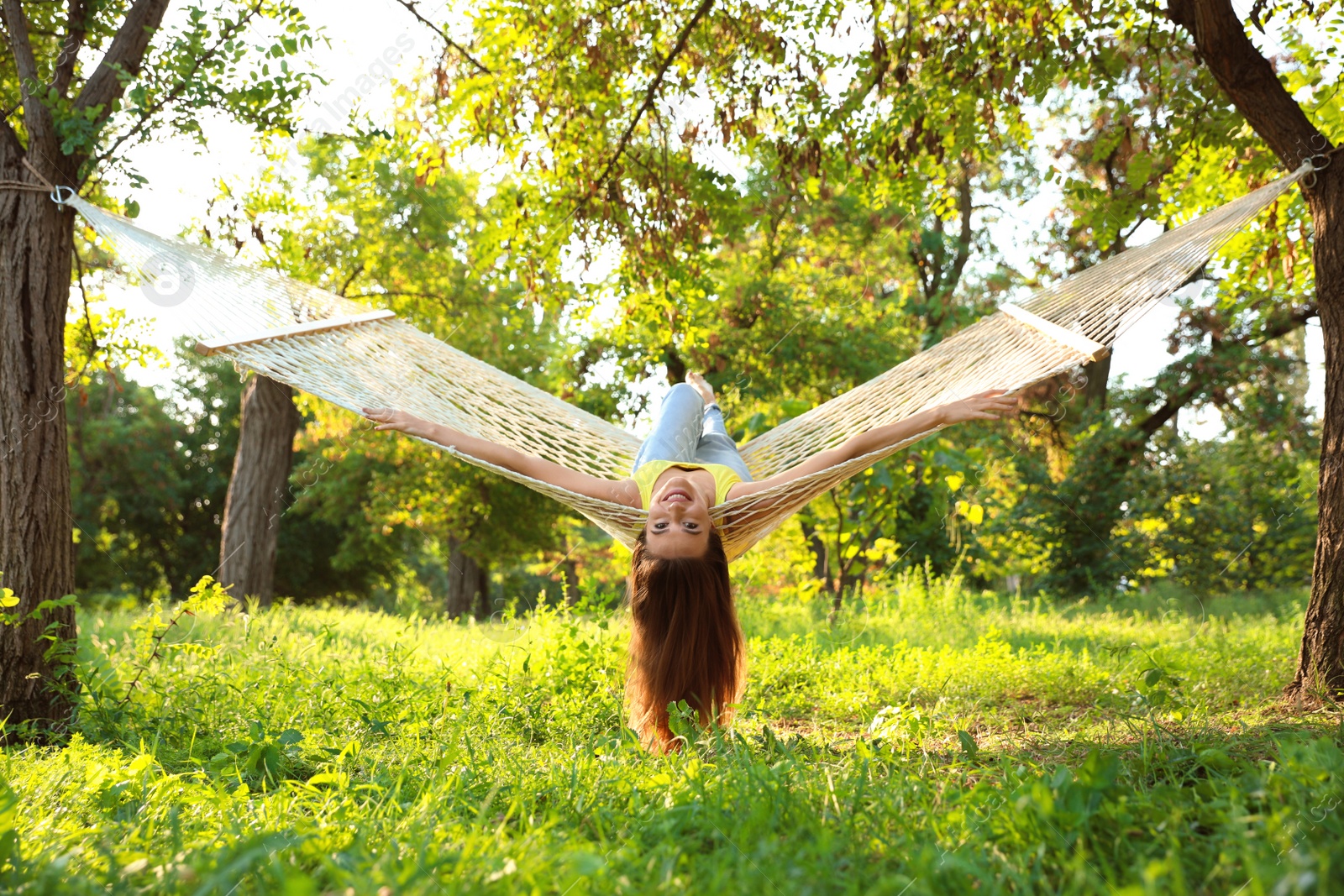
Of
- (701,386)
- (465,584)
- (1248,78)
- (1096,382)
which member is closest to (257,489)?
(701,386)

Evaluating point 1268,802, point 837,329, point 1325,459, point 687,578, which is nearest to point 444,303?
point 837,329

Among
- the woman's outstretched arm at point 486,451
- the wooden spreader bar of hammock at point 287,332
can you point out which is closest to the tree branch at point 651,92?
the wooden spreader bar of hammock at point 287,332

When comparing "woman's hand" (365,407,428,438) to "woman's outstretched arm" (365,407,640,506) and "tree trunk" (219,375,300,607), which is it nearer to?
"woman's outstretched arm" (365,407,640,506)

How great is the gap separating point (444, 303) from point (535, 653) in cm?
472

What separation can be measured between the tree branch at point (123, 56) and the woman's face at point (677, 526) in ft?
6.25

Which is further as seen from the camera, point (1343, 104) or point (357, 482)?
point (357, 482)

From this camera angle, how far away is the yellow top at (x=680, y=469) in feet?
8.45

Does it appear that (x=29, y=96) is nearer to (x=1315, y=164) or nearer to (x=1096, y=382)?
(x=1315, y=164)

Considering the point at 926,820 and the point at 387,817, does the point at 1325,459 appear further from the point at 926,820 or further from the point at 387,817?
the point at 387,817

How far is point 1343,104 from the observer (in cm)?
278

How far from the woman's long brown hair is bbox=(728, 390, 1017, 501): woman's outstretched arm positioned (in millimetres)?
234

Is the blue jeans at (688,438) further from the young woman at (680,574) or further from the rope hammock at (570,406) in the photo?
the young woman at (680,574)

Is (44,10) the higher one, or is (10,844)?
(44,10)

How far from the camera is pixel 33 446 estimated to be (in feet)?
7.81
